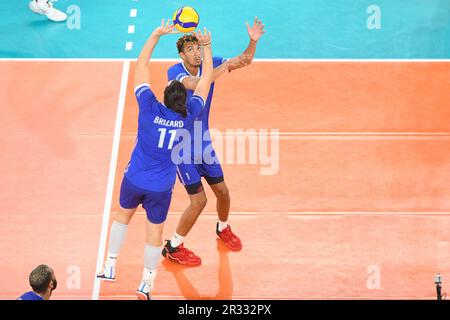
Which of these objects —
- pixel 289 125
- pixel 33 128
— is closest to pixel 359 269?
pixel 289 125

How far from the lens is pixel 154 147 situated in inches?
344

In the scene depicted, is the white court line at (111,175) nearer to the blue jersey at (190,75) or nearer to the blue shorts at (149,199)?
the blue shorts at (149,199)

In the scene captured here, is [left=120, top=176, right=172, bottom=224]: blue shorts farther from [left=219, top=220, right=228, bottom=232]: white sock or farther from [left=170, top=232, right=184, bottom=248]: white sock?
[left=219, top=220, right=228, bottom=232]: white sock

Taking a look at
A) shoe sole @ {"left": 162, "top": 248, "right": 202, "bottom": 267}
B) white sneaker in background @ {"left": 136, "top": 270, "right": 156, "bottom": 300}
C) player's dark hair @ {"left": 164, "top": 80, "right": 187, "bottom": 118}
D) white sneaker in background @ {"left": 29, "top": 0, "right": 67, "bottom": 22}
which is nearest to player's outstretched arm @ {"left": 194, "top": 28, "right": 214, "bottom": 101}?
player's dark hair @ {"left": 164, "top": 80, "right": 187, "bottom": 118}

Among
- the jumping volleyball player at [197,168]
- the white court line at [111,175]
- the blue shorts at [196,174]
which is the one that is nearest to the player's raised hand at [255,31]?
the jumping volleyball player at [197,168]

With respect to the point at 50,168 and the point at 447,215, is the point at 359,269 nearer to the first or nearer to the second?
the point at 447,215

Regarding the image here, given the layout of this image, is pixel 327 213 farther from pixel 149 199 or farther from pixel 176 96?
pixel 176 96

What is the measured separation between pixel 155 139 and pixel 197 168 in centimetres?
156

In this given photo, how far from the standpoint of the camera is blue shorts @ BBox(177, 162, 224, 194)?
997cm

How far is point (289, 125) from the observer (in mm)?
13312

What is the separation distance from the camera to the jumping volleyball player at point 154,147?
28.2 feet

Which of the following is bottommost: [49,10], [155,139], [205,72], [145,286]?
[145,286]

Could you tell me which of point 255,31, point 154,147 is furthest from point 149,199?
point 255,31
